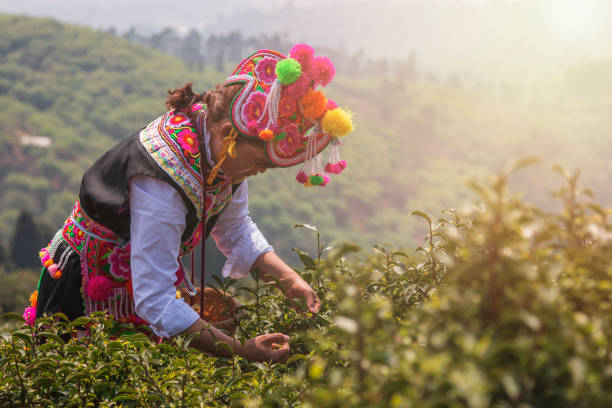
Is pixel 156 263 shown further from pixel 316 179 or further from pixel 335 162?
pixel 335 162

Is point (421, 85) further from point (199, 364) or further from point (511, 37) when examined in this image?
point (199, 364)

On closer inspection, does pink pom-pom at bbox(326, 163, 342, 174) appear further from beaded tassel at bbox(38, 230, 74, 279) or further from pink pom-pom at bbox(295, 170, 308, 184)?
beaded tassel at bbox(38, 230, 74, 279)

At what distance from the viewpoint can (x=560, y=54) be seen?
13562 cm

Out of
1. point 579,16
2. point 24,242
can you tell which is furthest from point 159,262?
point 579,16

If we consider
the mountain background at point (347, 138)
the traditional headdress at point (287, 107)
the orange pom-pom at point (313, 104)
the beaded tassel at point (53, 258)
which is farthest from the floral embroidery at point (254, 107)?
the mountain background at point (347, 138)

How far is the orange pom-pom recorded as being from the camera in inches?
68.6

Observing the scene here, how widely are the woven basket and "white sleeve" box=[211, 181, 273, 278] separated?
26 cm

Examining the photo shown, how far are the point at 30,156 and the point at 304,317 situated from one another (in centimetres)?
6954

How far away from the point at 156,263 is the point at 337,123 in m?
0.71

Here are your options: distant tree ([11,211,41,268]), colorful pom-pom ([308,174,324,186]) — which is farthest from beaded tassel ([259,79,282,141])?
distant tree ([11,211,41,268])

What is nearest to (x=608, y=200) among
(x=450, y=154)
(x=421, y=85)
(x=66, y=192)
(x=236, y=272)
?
(x=450, y=154)

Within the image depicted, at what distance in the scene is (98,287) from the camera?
1776 mm

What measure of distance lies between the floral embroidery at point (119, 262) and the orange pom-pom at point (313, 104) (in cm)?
75

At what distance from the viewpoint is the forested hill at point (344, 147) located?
205 feet
